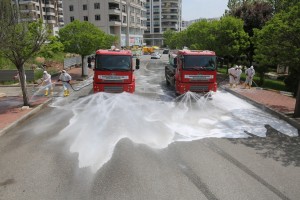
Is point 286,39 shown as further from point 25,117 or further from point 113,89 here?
point 25,117

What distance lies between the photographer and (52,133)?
10969 mm

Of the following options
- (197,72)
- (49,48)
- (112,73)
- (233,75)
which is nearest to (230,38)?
(233,75)

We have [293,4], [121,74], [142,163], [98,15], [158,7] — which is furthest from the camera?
[158,7]

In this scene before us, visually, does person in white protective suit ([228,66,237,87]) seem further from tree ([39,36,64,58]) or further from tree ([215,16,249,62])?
tree ([39,36,64,58])

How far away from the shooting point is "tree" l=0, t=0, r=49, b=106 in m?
13.3

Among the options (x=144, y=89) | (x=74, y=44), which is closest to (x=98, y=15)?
(x=74, y=44)

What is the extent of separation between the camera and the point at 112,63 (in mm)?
16219

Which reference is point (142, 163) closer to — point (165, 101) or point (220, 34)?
point (165, 101)

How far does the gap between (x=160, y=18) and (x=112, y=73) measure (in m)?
134

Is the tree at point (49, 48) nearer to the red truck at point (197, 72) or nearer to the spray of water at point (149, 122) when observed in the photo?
the spray of water at point (149, 122)

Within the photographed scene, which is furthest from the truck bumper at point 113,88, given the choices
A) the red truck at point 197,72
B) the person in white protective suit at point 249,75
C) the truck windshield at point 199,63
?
the person in white protective suit at point 249,75

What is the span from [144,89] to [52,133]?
10.8 meters

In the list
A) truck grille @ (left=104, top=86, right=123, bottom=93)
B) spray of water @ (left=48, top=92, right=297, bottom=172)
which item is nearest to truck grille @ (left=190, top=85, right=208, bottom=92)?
spray of water @ (left=48, top=92, right=297, bottom=172)

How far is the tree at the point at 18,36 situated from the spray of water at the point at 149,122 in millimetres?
3242
